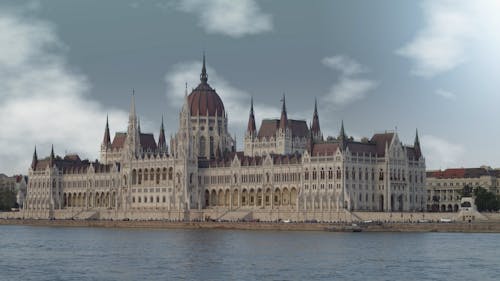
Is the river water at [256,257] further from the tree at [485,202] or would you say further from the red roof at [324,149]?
the red roof at [324,149]

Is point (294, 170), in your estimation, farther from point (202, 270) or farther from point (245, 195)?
point (202, 270)

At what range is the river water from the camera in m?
84.1

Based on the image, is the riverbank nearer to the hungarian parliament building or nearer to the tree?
the hungarian parliament building

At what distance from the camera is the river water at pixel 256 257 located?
276 feet

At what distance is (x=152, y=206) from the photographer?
198 meters

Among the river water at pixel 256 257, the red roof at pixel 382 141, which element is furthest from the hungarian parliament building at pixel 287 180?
the river water at pixel 256 257

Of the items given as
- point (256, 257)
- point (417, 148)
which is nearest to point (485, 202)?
point (417, 148)

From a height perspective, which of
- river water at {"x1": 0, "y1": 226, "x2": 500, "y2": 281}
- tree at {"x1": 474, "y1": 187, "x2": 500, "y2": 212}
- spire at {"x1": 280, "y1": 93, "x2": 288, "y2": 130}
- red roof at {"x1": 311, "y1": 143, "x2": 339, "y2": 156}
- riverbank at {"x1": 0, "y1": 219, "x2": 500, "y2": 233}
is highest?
spire at {"x1": 280, "y1": 93, "x2": 288, "y2": 130}

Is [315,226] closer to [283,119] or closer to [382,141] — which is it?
[382,141]

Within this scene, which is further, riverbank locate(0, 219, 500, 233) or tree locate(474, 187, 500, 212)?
tree locate(474, 187, 500, 212)

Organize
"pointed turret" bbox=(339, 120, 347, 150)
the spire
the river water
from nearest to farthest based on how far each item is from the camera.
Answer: the river water, "pointed turret" bbox=(339, 120, 347, 150), the spire

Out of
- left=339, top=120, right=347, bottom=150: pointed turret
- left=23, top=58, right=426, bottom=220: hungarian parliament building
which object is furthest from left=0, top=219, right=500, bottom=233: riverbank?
left=339, top=120, right=347, bottom=150: pointed turret

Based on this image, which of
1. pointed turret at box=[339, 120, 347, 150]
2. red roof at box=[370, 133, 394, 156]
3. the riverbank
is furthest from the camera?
red roof at box=[370, 133, 394, 156]

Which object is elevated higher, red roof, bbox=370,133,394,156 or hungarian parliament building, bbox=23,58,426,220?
red roof, bbox=370,133,394,156
